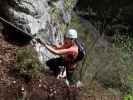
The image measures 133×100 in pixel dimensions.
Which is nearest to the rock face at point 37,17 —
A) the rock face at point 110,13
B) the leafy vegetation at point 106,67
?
the leafy vegetation at point 106,67

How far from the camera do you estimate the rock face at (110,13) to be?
1764 centimetres

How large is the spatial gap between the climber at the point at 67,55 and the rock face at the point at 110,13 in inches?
245

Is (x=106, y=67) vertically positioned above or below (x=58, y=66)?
below

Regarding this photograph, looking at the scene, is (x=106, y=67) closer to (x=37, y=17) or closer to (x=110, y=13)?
(x=37, y=17)

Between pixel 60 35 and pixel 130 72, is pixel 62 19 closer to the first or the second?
pixel 60 35

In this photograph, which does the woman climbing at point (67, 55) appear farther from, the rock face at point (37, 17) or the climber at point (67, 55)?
the rock face at point (37, 17)

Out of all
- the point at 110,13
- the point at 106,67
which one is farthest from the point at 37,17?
the point at 110,13

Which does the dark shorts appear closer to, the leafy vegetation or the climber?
the climber

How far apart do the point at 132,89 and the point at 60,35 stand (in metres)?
2.57

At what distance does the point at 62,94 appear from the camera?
1085 centimetres

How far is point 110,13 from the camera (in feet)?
58.4

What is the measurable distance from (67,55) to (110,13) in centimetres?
763

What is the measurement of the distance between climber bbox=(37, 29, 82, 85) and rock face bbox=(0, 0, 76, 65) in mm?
647

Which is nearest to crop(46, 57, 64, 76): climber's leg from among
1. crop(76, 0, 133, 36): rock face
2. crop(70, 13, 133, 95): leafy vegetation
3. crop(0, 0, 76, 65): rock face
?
crop(0, 0, 76, 65): rock face
